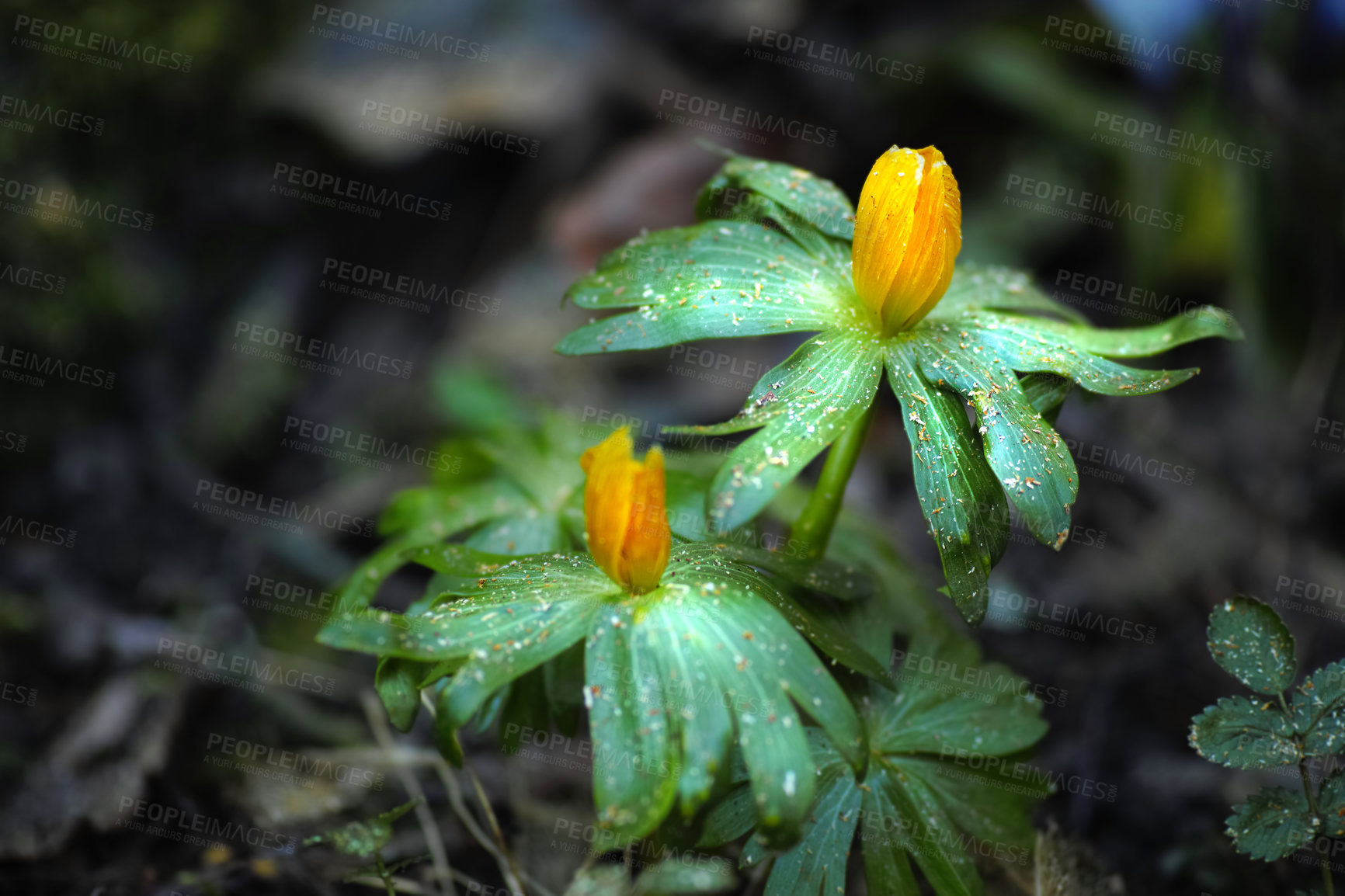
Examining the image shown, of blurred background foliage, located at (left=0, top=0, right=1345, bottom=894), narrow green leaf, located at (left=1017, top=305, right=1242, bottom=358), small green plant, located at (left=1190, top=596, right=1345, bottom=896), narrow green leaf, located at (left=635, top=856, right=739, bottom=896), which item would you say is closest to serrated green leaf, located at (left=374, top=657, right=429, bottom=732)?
narrow green leaf, located at (left=635, top=856, right=739, bottom=896)

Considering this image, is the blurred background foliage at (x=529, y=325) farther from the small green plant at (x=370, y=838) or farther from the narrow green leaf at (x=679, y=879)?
the narrow green leaf at (x=679, y=879)

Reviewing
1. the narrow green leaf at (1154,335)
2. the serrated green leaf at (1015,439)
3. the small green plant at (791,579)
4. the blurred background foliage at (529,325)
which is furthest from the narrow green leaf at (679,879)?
the narrow green leaf at (1154,335)

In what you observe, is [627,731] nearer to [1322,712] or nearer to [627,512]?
[627,512]

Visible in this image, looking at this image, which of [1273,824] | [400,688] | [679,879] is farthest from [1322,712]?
[400,688]

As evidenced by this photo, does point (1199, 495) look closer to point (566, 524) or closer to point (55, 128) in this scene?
point (566, 524)

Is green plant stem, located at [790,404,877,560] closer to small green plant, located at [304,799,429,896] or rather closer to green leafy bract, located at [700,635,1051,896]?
green leafy bract, located at [700,635,1051,896]
